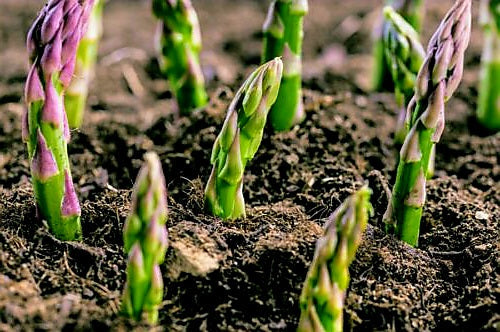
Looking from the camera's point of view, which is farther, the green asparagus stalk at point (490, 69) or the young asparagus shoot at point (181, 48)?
the green asparagus stalk at point (490, 69)

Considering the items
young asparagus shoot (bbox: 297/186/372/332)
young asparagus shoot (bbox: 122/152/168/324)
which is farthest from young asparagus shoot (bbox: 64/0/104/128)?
young asparagus shoot (bbox: 297/186/372/332)

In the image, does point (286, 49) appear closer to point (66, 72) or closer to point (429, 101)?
point (429, 101)

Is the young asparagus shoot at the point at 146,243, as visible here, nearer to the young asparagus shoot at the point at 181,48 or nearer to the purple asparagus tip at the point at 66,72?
the purple asparagus tip at the point at 66,72

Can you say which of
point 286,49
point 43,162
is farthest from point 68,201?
point 286,49

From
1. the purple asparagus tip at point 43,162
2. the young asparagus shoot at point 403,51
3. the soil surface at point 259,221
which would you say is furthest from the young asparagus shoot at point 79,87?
the young asparagus shoot at point 403,51

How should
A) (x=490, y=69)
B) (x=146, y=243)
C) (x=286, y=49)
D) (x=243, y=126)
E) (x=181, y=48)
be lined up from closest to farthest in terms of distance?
(x=146, y=243) → (x=243, y=126) → (x=286, y=49) → (x=181, y=48) → (x=490, y=69)

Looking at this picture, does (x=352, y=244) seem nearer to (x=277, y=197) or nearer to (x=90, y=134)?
(x=277, y=197)
